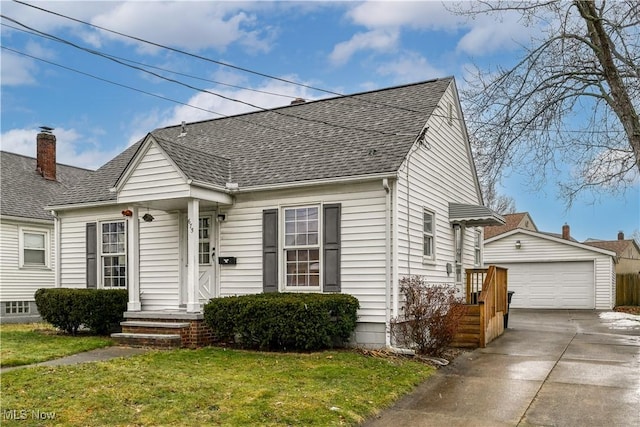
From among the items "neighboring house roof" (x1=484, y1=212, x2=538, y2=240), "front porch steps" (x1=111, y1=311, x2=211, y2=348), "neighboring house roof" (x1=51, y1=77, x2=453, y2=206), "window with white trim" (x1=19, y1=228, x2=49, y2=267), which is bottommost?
"front porch steps" (x1=111, y1=311, x2=211, y2=348)

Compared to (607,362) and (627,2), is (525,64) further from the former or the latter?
(607,362)

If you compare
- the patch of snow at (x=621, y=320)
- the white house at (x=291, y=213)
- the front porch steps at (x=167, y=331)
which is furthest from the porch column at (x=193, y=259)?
the patch of snow at (x=621, y=320)

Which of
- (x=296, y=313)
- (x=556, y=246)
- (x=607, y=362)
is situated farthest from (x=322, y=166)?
(x=556, y=246)

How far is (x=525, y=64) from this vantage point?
35.3 ft

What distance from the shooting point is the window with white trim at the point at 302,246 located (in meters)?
11.6

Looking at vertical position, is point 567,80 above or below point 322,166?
above

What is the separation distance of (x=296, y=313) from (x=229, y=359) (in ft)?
A: 4.63

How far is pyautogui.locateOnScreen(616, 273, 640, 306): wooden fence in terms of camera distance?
26.6 meters

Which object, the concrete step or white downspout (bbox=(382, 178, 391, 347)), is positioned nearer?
white downspout (bbox=(382, 178, 391, 347))

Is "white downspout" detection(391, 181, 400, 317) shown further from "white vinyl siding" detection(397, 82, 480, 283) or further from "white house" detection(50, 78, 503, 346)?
"white vinyl siding" detection(397, 82, 480, 283)

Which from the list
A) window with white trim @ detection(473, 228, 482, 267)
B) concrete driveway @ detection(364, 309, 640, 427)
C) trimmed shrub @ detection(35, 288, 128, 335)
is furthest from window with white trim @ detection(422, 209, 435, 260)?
trimmed shrub @ detection(35, 288, 128, 335)
